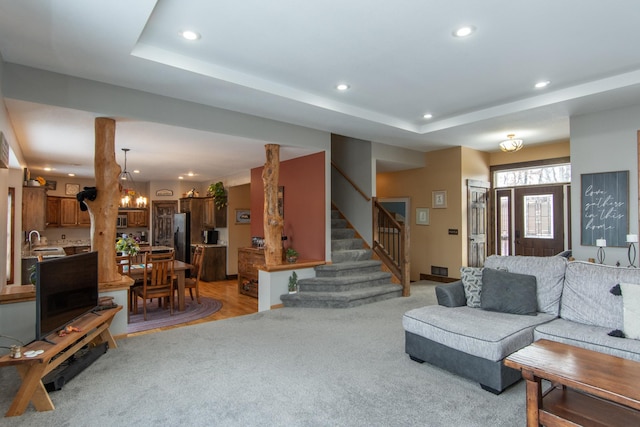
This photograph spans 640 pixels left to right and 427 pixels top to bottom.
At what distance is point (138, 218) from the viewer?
33.1 feet

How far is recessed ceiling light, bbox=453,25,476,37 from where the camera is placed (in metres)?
2.95

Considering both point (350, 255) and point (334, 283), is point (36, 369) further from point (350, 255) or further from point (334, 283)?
point (350, 255)

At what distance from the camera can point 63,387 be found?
2750 mm

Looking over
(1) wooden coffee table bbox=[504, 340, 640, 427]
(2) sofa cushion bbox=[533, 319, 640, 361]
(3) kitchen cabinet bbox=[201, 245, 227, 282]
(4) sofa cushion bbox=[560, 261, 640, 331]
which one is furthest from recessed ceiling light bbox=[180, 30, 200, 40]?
(3) kitchen cabinet bbox=[201, 245, 227, 282]

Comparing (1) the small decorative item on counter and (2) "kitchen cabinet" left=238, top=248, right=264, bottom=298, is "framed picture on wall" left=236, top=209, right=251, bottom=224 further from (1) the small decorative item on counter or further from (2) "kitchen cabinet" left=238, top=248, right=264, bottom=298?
(1) the small decorative item on counter

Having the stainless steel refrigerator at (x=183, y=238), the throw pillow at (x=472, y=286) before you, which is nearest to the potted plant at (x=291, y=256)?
the throw pillow at (x=472, y=286)

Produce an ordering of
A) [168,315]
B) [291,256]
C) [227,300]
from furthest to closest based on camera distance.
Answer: [227,300] < [291,256] < [168,315]

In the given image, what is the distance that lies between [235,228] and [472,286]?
262 inches

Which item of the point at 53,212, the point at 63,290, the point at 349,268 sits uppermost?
the point at 53,212

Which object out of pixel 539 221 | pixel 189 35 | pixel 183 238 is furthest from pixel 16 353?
pixel 539 221

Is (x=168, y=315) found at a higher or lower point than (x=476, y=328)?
lower

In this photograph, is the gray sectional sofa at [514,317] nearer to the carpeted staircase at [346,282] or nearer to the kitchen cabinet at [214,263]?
the carpeted staircase at [346,282]

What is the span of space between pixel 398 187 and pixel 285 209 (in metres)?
2.92

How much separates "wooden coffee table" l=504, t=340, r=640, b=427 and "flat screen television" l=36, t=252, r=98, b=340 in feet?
10.8
